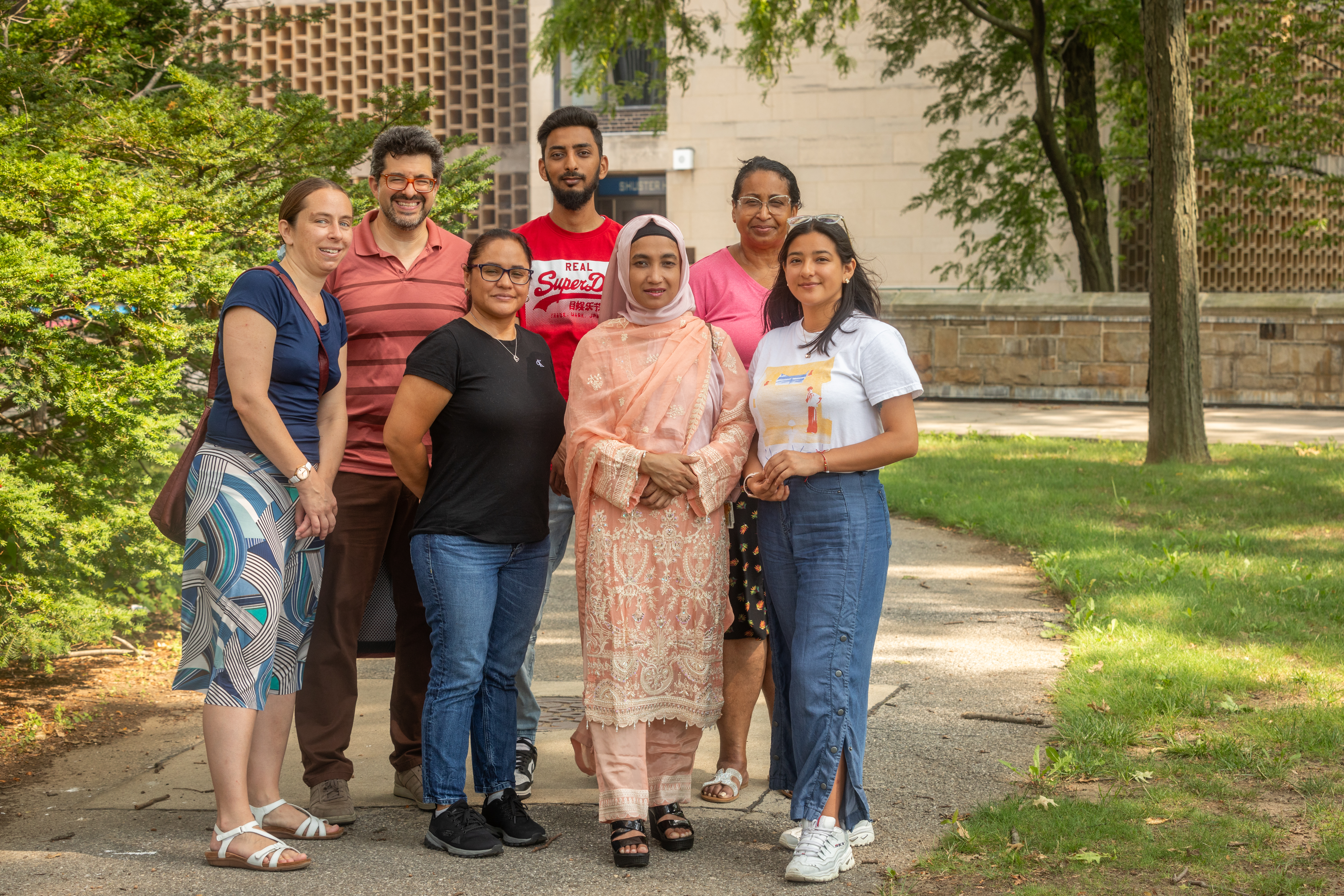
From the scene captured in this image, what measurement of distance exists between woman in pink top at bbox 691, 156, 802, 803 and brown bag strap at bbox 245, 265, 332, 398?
120cm

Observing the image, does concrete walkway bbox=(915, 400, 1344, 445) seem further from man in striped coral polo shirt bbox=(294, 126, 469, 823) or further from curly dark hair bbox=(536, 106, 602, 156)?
→ man in striped coral polo shirt bbox=(294, 126, 469, 823)

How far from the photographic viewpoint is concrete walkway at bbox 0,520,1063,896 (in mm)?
3385

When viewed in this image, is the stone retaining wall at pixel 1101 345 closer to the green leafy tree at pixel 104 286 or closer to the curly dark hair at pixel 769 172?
the green leafy tree at pixel 104 286

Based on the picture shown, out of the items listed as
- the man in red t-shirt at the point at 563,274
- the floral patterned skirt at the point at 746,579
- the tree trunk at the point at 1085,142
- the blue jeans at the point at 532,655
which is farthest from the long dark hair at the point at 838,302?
the tree trunk at the point at 1085,142

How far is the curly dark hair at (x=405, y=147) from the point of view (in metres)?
3.98

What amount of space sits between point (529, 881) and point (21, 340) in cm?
296

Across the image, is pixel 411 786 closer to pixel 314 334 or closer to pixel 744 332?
pixel 314 334

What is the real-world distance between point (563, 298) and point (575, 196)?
366 mm

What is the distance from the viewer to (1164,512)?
8234mm

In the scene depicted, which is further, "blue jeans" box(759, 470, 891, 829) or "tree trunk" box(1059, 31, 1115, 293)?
"tree trunk" box(1059, 31, 1115, 293)

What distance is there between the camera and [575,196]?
4254 mm

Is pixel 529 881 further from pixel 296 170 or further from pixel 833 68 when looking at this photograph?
pixel 833 68

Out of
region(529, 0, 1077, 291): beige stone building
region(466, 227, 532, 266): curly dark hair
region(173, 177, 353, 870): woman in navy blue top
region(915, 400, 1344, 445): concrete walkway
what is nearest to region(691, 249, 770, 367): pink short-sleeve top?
region(466, 227, 532, 266): curly dark hair

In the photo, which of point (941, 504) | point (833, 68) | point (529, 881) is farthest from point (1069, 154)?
point (529, 881)
